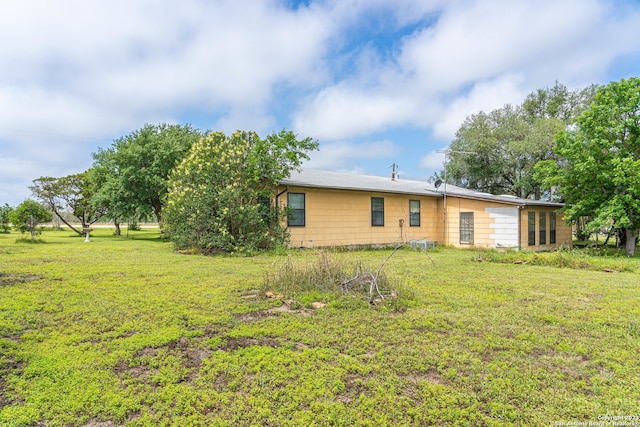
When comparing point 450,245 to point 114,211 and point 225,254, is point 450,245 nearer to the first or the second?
point 225,254

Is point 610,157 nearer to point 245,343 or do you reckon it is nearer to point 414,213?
point 414,213

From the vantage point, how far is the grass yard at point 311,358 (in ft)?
7.52

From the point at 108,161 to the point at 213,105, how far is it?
6381 millimetres

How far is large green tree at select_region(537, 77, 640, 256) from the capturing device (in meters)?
12.0

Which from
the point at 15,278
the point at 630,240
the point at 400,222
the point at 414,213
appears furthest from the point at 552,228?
the point at 15,278

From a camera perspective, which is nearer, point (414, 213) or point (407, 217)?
point (407, 217)

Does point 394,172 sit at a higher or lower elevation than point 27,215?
higher

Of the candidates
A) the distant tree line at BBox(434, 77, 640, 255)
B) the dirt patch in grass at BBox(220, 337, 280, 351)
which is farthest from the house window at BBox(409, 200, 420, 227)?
the dirt patch in grass at BBox(220, 337, 280, 351)

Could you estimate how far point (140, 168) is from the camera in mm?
17469

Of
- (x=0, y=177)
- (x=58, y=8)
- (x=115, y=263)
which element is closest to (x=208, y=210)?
(x=115, y=263)

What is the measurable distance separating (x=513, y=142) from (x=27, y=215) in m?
27.3

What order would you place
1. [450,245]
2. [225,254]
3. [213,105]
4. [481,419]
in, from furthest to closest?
[213,105] → [450,245] → [225,254] → [481,419]

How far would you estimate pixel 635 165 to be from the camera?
450 inches

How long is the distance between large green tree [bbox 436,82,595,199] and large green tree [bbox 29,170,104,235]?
84.1 feet
